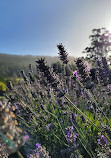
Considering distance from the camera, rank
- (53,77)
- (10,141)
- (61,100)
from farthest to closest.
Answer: (61,100), (53,77), (10,141)

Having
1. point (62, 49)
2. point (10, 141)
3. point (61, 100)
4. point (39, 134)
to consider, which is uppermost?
point (62, 49)

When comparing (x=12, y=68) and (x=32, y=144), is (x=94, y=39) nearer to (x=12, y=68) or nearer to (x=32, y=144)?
(x=12, y=68)

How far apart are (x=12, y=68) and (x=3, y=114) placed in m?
39.4

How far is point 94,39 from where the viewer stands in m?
30.2

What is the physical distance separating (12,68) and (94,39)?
Result: 20.2 m

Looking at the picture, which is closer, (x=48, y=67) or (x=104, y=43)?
(x=48, y=67)

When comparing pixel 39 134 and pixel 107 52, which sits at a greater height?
pixel 107 52

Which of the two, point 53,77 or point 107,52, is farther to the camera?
point 107,52

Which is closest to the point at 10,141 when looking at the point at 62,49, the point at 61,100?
the point at 62,49

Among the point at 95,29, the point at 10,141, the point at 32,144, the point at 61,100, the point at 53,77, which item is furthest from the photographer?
the point at 95,29

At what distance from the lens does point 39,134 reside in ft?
12.1

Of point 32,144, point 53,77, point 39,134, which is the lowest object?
point 32,144

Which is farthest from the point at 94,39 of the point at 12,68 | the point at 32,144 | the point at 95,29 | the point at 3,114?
the point at 3,114

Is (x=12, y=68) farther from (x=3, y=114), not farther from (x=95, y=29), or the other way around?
(x=3, y=114)
